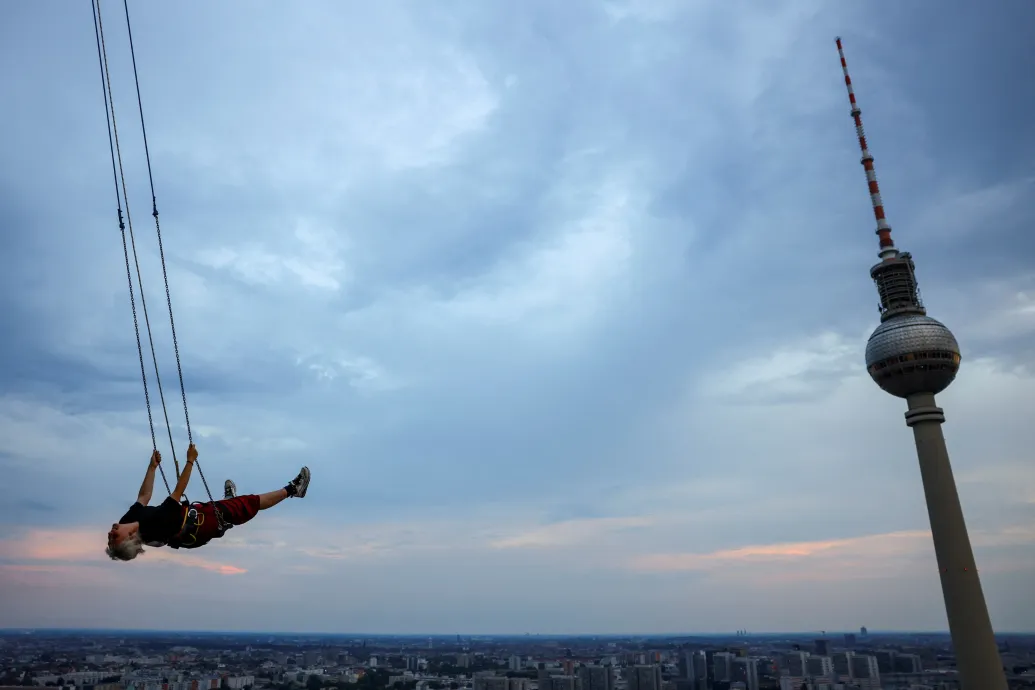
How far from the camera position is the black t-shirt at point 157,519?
28.5 feet

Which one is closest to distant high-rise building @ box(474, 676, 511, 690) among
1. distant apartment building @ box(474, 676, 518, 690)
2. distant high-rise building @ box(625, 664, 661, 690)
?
distant apartment building @ box(474, 676, 518, 690)

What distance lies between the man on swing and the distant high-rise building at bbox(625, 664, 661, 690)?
69427mm

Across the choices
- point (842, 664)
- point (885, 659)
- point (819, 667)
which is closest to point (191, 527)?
point (819, 667)

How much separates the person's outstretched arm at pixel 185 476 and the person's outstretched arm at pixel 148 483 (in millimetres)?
371

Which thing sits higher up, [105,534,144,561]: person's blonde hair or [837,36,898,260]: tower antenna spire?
[837,36,898,260]: tower antenna spire

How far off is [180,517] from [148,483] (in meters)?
0.81

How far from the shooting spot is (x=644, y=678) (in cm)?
7188

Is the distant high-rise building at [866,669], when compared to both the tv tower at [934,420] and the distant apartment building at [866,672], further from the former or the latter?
the tv tower at [934,420]

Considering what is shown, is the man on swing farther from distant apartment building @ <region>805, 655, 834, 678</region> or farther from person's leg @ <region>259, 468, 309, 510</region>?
distant apartment building @ <region>805, 655, 834, 678</region>

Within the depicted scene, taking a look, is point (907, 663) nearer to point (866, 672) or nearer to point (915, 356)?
point (866, 672)

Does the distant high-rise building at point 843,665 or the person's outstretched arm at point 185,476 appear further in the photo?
the distant high-rise building at point 843,665

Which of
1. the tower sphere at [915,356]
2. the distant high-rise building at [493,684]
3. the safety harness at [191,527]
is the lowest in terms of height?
the distant high-rise building at [493,684]

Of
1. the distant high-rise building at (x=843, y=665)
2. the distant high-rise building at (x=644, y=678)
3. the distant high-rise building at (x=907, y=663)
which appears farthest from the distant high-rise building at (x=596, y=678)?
the distant high-rise building at (x=907, y=663)

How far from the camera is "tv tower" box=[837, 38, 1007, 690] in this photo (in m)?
53.7
